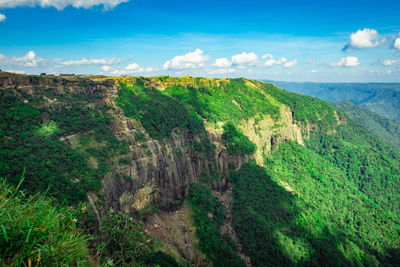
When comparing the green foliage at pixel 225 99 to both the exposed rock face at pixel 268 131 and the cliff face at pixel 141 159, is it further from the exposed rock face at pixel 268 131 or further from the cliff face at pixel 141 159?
the cliff face at pixel 141 159

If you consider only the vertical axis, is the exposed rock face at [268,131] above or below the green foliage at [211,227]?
above

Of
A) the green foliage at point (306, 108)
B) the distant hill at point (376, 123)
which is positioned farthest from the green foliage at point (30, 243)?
the distant hill at point (376, 123)

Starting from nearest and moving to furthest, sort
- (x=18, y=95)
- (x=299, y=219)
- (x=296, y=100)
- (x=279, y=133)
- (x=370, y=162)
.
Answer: (x=18, y=95) → (x=299, y=219) → (x=279, y=133) → (x=370, y=162) → (x=296, y=100)

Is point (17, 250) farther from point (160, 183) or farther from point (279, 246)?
point (279, 246)

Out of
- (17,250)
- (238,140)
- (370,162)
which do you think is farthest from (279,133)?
(17,250)

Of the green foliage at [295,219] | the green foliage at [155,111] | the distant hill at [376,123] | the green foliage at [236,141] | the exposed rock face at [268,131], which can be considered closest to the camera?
the green foliage at [295,219]

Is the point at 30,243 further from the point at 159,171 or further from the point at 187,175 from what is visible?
the point at 187,175

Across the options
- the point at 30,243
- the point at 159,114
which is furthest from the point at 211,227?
the point at 30,243
